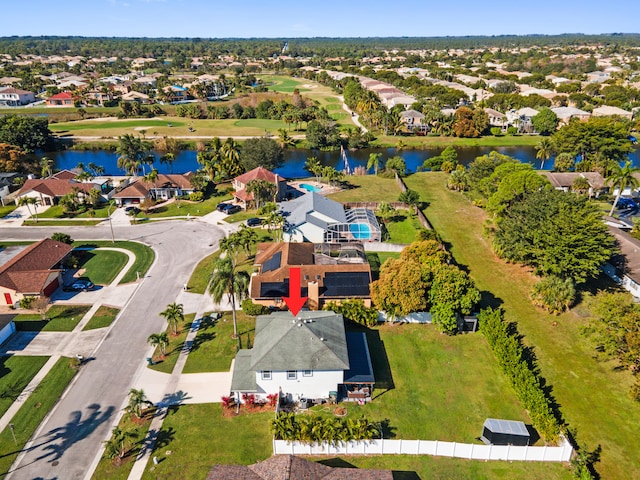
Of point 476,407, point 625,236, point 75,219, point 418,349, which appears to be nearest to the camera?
point 476,407

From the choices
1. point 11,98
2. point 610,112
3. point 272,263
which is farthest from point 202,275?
point 11,98

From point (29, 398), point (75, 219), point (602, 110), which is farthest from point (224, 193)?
point (602, 110)

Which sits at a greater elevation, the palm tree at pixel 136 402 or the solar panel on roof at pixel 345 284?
the solar panel on roof at pixel 345 284

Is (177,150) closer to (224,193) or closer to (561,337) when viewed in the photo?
(224,193)

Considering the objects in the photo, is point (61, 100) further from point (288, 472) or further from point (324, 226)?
point (288, 472)

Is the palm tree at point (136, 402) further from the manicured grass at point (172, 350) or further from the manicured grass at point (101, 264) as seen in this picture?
the manicured grass at point (101, 264)

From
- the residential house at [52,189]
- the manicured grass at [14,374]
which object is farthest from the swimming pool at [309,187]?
the manicured grass at [14,374]
